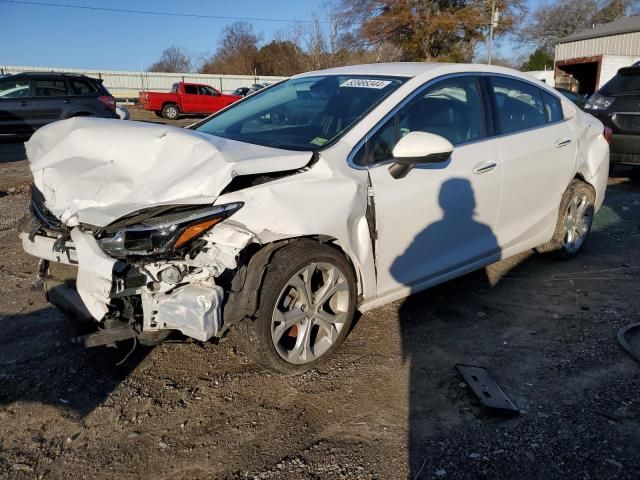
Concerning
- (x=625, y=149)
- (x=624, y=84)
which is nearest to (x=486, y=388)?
(x=625, y=149)

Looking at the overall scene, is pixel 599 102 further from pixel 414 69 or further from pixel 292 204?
pixel 292 204

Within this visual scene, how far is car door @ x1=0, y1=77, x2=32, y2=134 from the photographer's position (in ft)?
43.8

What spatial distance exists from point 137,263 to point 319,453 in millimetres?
1230

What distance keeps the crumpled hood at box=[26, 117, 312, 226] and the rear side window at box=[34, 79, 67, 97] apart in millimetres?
12180

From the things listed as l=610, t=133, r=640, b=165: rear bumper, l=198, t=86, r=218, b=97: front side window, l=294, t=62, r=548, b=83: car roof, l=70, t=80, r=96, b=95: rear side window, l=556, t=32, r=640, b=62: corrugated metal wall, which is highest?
l=556, t=32, r=640, b=62: corrugated metal wall

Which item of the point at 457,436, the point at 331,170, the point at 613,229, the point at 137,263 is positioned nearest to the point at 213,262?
the point at 137,263

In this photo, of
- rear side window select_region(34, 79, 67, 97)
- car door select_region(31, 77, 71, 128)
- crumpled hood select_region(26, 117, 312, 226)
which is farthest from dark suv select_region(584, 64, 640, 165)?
rear side window select_region(34, 79, 67, 97)

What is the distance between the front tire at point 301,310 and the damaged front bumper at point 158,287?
255 mm

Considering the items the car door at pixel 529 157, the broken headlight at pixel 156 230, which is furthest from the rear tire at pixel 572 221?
the broken headlight at pixel 156 230

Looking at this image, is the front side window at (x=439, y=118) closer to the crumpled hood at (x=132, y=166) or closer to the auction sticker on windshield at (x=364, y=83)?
the auction sticker on windshield at (x=364, y=83)

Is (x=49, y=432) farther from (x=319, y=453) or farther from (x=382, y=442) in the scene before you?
(x=382, y=442)

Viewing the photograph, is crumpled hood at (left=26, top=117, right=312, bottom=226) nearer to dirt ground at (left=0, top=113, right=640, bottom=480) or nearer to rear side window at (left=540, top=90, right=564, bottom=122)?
dirt ground at (left=0, top=113, right=640, bottom=480)

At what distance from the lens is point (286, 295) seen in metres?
3.05

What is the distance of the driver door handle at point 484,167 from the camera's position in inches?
150
